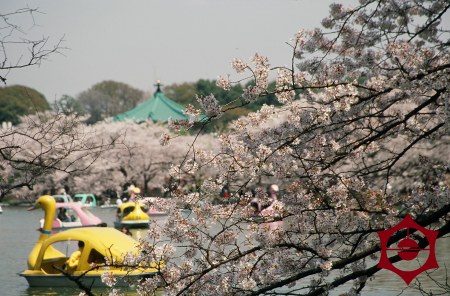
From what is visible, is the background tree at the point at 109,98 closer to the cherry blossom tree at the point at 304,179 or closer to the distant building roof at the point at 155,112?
the distant building roof at the point at 155,112

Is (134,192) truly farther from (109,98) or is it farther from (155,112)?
(109,98)

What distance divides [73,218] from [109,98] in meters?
60.6

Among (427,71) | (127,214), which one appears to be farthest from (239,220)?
(127,214)

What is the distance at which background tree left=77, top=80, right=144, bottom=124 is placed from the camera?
300 ft

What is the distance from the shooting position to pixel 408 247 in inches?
210

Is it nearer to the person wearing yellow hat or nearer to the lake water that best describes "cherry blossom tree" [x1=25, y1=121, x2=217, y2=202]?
the person wearing yellow hat

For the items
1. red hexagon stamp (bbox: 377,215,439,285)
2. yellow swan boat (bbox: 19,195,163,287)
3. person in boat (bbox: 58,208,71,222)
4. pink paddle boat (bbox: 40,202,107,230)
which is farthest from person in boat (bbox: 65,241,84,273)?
person in boat (bbox: 58,208,71,222)

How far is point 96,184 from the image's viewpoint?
5197cm

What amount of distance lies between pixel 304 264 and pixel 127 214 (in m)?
25.6

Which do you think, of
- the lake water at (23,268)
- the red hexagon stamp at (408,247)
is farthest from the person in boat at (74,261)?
the red hexagon stamp at (408,247)

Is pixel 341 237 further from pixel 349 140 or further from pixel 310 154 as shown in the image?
pixel 349 140

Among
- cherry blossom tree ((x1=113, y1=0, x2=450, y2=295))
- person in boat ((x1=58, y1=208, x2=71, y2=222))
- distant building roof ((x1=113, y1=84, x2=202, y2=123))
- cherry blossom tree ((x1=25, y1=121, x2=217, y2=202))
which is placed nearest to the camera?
cherry blossom tree ((x1=113, y1=0, x2=450, y2=295))

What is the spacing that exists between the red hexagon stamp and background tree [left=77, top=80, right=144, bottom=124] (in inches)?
3374

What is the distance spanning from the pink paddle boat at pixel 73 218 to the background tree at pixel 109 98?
58420 mm
